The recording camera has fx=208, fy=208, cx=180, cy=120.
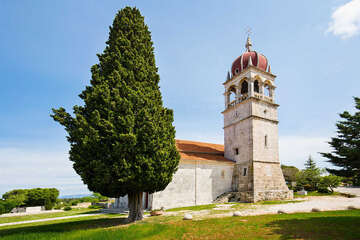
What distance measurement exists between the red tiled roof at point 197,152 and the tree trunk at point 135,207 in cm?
986

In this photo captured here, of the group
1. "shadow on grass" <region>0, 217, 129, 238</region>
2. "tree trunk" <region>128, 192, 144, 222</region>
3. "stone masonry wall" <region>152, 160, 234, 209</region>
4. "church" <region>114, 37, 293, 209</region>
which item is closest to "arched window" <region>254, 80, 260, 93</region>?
"church" <region>114, 37, 293, 209</region>

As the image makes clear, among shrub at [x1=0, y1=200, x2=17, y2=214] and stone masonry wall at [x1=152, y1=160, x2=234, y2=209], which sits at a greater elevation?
stone masonry wall at [x1=152, y1=160, x2=234, y2=209]

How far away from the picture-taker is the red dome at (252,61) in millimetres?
28141

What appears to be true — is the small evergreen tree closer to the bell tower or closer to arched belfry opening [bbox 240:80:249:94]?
the bell tower

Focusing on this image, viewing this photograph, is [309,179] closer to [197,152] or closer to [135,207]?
[197,152]

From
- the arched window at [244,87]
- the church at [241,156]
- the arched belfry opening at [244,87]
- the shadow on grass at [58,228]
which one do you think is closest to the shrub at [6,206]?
the church at [241,156]

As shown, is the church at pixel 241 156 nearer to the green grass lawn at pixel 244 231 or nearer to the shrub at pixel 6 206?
the green grass lawn at pixel 244 231

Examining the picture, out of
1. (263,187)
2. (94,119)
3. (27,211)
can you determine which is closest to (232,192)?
(263,187)

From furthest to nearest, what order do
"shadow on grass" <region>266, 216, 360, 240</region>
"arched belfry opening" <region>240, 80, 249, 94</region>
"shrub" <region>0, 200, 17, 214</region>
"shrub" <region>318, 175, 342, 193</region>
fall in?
"shrub" <region>318, 175, 342, 193</region>
"arched belfry opening" <region>240, 80, 249, 94</region>
"shrub" <region>0, 200, 17, 214</region>
"shadow on grass" <region>266, 216, 360, 240</region>

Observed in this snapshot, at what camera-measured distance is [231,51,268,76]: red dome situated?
28141 millimetres

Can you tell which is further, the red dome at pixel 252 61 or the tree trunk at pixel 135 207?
the red dome at pixel 252 61

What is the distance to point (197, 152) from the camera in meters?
27.3

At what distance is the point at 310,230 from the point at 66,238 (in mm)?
10726

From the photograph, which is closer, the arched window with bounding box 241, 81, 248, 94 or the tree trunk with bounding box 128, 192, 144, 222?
the tree trunk with bounding box 128, 192, 144, 222
